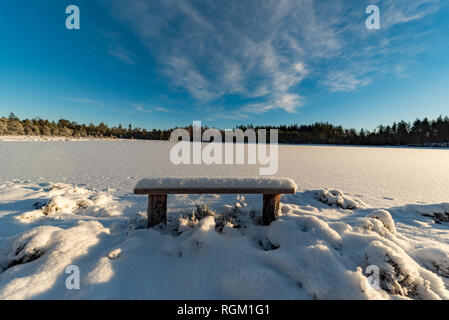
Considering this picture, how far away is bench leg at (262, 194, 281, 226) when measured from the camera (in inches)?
107

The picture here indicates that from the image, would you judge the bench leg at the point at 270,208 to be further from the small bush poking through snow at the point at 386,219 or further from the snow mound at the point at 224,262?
the small bush poking through snow at the point at 386,219

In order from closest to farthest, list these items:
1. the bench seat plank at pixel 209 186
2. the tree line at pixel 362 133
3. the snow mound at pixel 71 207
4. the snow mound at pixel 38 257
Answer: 1. the snow mound at pixel 38 257
2. the bench seat plank at pixel 209 186
3. the snow mound at pixel 71 207
4. the tree line at pixel 362 133

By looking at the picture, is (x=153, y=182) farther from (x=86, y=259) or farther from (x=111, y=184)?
(x=111, y=184)

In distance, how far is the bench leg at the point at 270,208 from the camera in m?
2.72

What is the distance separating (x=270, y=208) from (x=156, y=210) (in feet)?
5.93

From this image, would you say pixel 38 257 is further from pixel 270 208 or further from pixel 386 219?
pixel 386 219

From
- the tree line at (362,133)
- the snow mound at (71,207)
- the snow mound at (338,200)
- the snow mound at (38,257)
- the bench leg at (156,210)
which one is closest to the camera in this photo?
the snow mound at (38,257)

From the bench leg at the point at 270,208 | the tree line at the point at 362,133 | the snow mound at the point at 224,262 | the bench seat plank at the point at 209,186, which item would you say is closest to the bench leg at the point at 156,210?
→ the snow mound at the point at 224,262

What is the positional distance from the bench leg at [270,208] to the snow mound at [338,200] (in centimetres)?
231

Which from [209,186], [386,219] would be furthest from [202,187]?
[386,219]

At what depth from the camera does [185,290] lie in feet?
5.48

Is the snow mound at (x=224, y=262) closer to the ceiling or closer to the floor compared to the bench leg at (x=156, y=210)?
closer to the floor
